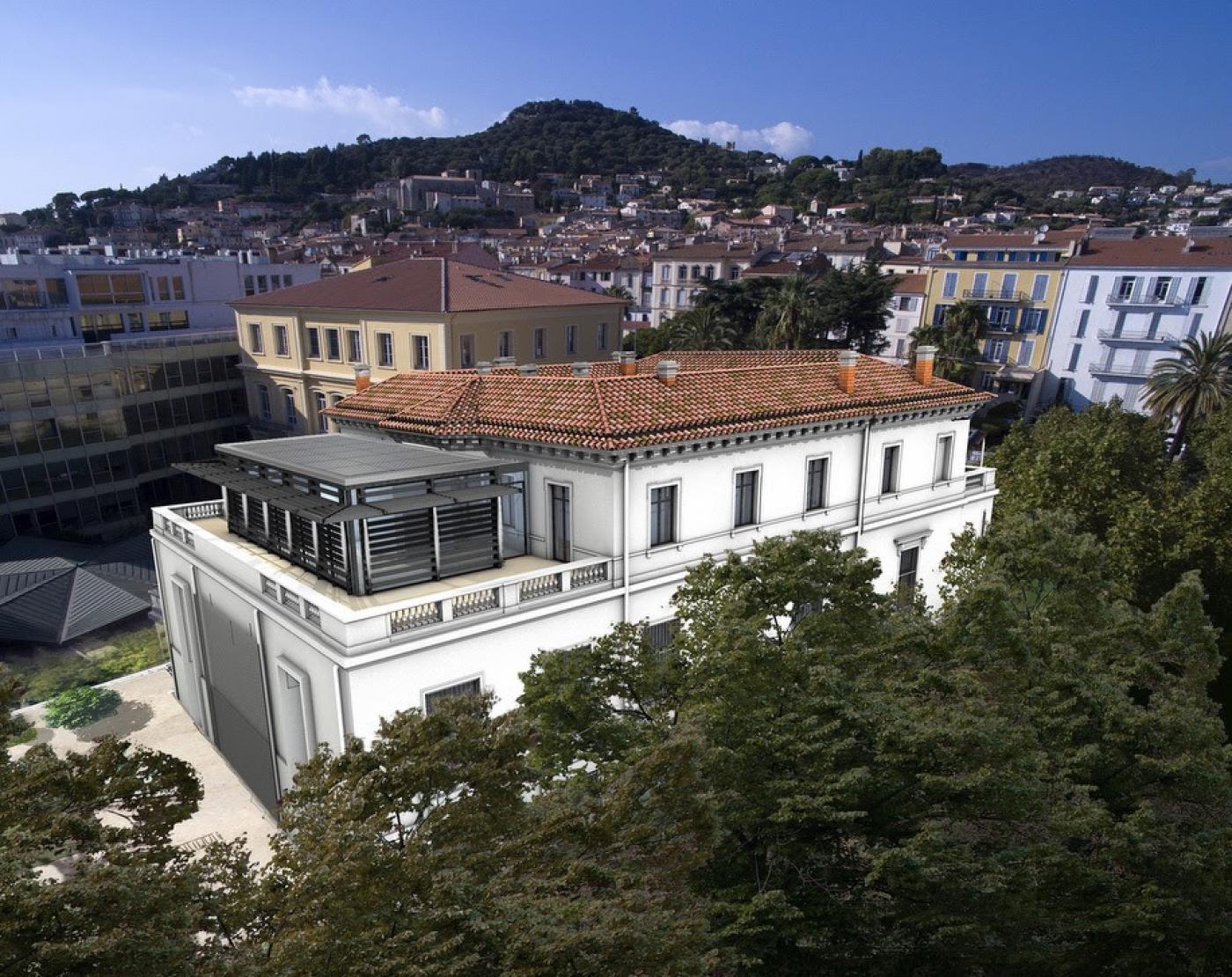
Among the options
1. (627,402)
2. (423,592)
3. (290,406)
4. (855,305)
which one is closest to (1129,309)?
(855,305)

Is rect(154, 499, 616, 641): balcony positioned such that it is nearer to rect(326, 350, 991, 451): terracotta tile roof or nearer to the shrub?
rect(326, 350, 991, 451): terracotta tile roof

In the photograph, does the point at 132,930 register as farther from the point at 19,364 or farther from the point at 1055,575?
the point at 19,364

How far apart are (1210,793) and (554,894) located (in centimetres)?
1384

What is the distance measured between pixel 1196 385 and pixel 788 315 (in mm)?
26823

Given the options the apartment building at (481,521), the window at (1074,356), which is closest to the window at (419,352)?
the apartment building at (481,521)

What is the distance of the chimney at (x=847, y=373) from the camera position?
24781 millimetres

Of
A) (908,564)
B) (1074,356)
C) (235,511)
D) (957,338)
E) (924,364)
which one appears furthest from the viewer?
(1074,356)

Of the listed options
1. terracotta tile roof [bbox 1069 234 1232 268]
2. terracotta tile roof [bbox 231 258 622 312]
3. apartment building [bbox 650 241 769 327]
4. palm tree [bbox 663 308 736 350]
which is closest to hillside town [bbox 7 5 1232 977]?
terracotta tile roof [bbox 231 258 622 312]

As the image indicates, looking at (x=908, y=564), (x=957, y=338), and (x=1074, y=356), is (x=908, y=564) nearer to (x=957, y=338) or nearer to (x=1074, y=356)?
(x=957, y=338)

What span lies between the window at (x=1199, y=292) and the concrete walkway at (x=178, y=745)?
71187 millimetres

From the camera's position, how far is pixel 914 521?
1088 inches

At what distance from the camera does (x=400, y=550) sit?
18531 millimetres

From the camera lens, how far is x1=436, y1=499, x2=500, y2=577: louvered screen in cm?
1917

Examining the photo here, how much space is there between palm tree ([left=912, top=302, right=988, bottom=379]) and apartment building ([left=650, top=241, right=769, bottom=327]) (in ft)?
106
